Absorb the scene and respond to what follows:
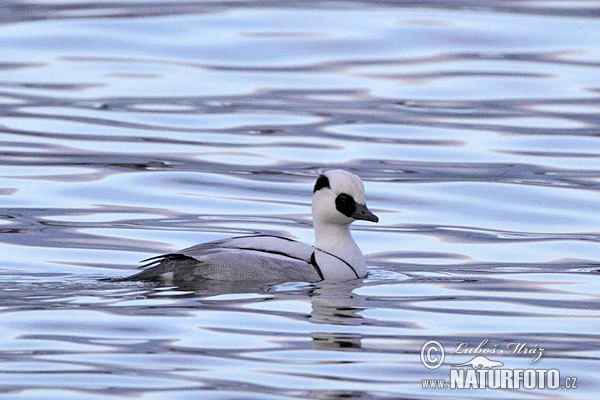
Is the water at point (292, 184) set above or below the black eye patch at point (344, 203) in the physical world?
below

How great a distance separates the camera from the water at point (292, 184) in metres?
7.92

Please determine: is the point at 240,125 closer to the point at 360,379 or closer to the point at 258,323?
the point at 258,323

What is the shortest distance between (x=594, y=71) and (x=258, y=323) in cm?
1446

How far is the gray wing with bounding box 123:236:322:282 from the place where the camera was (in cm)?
975

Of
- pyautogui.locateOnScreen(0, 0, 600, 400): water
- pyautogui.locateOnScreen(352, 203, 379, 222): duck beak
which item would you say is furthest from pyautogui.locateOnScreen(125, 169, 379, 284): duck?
pyautogui.locateOnScreen(0, 0, 600, 400): water

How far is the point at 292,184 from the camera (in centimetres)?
1503

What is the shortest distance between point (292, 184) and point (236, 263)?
5.28 m

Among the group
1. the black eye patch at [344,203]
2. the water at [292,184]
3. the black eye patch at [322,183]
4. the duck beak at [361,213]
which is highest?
the black eye patch at [322,183]

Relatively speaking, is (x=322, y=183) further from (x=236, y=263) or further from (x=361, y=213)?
(x=236, y=263)

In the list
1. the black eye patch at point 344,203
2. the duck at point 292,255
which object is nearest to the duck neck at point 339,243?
the duck at point 292,255

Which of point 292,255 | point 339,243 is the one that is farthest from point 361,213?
point 292,255

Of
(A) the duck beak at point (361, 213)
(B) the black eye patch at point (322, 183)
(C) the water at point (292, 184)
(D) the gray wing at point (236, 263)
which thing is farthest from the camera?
(B) the black eye patch at point (322, 183)

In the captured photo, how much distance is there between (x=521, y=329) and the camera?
346 inches

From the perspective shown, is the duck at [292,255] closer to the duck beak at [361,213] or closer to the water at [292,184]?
the duck beak at [361,213]
